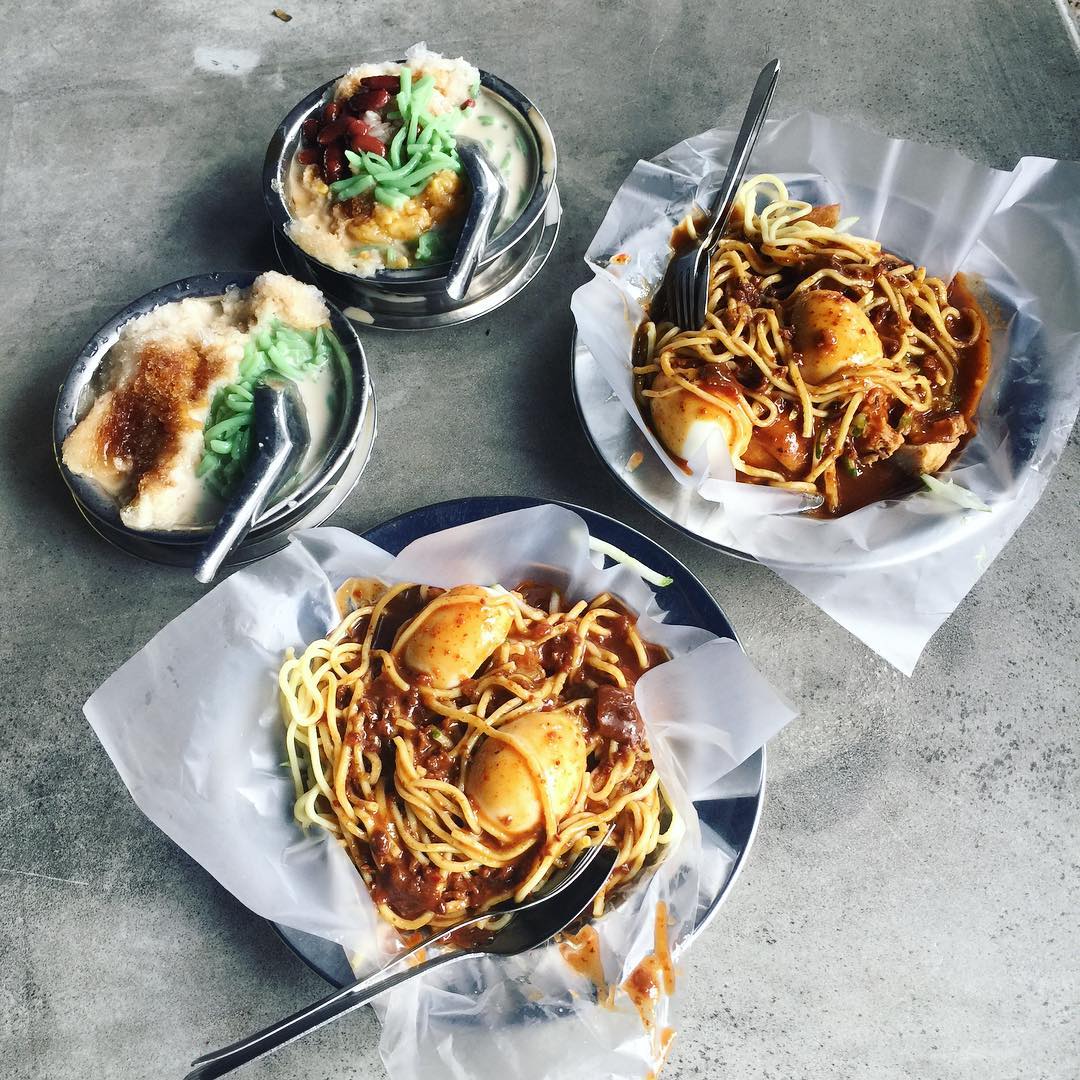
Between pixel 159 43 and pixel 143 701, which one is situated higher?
pixel 159 43

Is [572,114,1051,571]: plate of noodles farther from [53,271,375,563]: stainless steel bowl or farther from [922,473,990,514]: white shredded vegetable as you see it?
[53,271,375,563]: stainless steel bowl

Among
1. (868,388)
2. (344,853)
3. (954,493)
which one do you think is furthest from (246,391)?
(954,493)

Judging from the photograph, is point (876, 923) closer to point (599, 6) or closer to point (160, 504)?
point (160, 504)

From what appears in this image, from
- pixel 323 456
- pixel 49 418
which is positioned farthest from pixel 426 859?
pixel 49 418

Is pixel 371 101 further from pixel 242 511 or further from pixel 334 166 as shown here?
pixel 242 511

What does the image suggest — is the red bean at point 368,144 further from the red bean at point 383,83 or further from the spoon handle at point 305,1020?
the spoon handle at point 305,1020
